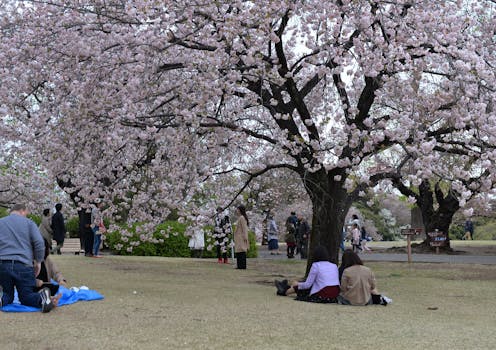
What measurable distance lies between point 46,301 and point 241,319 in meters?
2.31

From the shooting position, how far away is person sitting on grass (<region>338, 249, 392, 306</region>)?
356 inches

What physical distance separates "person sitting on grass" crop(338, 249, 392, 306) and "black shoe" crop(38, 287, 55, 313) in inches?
159

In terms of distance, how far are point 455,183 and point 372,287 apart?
1.92 metres

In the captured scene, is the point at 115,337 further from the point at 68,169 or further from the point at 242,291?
the point at 68,169

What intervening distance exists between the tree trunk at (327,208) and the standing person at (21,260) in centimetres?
555

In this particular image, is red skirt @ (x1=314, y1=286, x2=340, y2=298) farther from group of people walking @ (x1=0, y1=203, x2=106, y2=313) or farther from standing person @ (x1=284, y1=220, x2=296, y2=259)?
standing person @ (x1=284, y1=220, x2=296, y2=259)

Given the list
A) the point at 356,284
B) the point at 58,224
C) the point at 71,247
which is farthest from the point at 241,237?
the point at 71,247

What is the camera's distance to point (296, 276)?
45.9 feet

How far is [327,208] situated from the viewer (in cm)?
1192

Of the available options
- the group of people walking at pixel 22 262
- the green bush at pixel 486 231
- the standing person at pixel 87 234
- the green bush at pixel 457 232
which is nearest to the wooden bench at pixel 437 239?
the standing person at pixel 87 234

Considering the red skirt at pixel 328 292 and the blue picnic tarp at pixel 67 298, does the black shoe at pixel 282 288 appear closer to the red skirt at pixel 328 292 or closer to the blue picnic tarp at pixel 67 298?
the red skirt at pixel 328 292

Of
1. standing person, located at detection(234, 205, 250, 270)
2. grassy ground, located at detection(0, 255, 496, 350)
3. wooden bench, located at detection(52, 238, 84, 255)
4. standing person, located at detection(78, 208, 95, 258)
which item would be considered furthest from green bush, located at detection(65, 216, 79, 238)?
grassy ground, located at detection(0, 255, 496, 350)

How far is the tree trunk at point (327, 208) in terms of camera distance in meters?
11.8

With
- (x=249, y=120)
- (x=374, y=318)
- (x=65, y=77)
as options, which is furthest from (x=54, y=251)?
(x=374, y=318)
